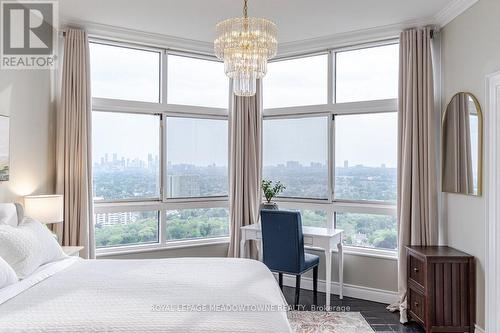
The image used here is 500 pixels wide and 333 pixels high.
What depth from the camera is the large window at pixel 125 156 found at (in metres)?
4.18

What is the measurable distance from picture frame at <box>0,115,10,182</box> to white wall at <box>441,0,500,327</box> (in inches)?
160

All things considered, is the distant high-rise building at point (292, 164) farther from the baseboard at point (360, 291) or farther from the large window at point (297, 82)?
the baseboard at point (360, 291)

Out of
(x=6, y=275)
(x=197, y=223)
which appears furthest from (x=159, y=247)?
(x=6, y=275)

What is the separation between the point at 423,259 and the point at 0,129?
378cm

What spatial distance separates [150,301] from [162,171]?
2.68 m

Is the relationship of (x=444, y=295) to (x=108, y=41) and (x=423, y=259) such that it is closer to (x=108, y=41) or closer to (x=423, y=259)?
(x=423, y=259)

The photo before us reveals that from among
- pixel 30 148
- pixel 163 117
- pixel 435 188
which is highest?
pixel 163 117

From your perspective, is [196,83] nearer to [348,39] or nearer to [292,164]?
[292,164]

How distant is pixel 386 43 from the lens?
4129 mm

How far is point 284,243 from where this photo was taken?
3.80 metres

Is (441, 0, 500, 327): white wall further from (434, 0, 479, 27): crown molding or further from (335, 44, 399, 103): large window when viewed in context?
(335, 44, 399, 103): large window

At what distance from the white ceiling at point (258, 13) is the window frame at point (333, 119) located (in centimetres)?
47

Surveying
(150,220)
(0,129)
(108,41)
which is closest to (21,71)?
(0,129)

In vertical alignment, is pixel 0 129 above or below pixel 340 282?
above
